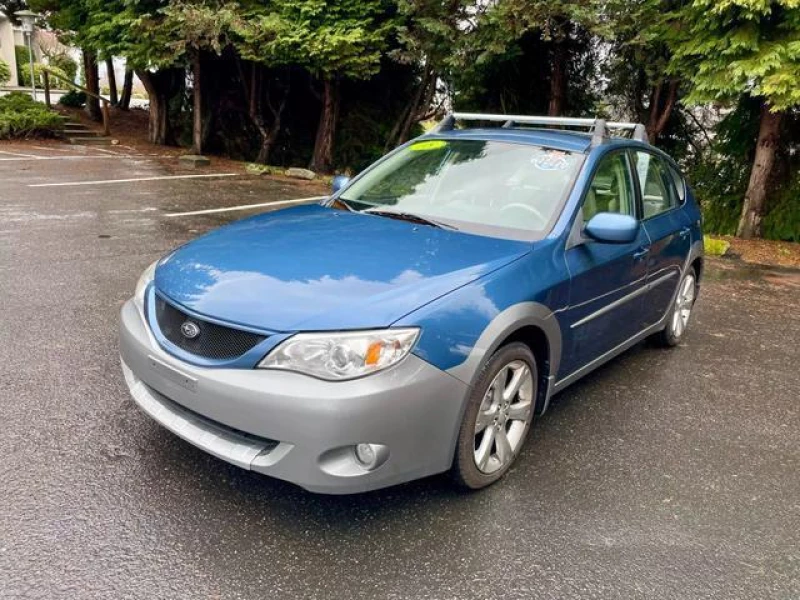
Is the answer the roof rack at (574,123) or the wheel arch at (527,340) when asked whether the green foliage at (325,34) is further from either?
the wheel arch at (527,340)

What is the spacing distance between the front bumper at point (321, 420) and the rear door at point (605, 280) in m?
1.06

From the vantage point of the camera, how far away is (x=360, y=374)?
2.43 meters

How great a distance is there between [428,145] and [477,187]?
72 centimetres

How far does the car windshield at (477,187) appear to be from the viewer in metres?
3.52

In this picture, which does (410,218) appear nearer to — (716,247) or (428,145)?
(428,145)

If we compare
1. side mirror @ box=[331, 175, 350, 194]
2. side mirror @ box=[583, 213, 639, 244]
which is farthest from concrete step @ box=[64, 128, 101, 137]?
side mirror @ box=[583, 213, 639, 244]

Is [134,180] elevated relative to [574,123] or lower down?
lower down

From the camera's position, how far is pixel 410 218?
3.62 metres

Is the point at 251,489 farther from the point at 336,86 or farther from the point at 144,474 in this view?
the point at 336,86

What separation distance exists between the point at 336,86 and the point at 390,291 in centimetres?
1462

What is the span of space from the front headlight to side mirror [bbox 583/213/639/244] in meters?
1.44

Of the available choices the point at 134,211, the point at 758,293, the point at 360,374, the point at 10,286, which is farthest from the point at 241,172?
the point at 360,374

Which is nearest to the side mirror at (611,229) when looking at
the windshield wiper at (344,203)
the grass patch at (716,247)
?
the windshield wiper at (344,203)

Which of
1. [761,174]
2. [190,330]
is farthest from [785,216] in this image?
[190,330]
